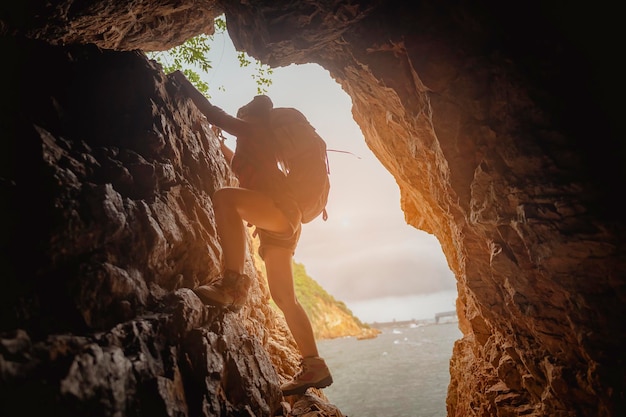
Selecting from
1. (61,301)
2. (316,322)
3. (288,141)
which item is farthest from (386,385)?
(316,322)

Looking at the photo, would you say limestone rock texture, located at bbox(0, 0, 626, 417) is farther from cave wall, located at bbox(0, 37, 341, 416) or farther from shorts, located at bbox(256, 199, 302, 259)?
shorts, located at bbox(256, 199, 302, 259)

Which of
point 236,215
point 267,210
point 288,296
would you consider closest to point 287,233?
point 267,210

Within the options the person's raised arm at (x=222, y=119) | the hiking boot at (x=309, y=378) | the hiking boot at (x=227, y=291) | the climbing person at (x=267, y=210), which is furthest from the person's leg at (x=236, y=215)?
the hiking boot at (x=309, y=378)

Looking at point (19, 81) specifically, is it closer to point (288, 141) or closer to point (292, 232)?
point (288, 141)

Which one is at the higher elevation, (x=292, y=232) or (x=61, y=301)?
(x=292, y=232)

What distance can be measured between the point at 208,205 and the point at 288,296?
1680mm

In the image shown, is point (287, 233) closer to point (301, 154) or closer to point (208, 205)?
point (301, 154)

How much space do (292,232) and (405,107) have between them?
2.13 meters

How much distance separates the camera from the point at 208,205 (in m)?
3.96

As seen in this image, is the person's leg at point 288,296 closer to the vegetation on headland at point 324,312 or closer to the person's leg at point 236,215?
the person's leg at point 236,215

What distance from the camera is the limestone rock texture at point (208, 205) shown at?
2.08 m

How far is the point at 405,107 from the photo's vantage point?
3531mm

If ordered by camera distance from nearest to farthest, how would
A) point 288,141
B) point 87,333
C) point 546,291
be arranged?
point 87,333, point 546,291, point 288,141

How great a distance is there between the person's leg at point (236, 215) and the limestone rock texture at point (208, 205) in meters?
0.35
